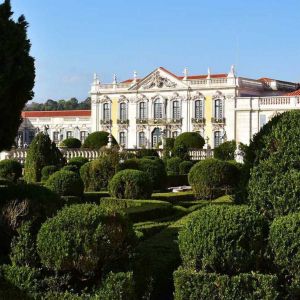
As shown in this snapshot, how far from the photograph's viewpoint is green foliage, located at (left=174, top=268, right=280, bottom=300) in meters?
6.94

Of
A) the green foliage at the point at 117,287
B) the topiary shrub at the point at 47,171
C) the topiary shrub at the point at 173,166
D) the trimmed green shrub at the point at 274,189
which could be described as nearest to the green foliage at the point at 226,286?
the green foliage at the point at 117,287

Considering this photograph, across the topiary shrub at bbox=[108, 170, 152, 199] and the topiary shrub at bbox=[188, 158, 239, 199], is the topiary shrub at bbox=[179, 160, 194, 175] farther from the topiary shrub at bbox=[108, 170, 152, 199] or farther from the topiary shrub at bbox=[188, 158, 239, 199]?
the topiary shrub at bbox=[108, 170, 152, 199]

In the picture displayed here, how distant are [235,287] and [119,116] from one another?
53116mm

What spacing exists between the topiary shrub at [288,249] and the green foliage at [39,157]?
17.1 meters

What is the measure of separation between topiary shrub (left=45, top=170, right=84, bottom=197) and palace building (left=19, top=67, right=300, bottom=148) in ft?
105

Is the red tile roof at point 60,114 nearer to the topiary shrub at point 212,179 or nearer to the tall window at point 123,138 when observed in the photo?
the tall window at point 123,138

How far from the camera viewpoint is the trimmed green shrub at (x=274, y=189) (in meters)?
7.90

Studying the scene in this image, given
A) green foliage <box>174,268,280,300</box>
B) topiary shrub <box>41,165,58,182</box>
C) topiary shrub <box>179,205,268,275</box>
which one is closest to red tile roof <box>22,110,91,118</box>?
topiary shrub <box>41,165,58,182</box>

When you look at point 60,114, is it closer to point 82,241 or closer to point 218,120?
point 218,120

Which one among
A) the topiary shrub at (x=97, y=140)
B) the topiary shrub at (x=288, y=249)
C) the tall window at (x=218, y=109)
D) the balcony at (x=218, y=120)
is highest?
the tall window at (x=218, y=109)

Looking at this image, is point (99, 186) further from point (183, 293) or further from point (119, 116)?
point (119, 116)

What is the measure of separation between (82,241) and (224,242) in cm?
155

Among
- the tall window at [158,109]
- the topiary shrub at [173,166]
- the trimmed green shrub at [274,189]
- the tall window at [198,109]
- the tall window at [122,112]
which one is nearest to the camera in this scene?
the trimmed green shrub at [274,189]

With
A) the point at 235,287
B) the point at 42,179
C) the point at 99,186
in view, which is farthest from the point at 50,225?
the point at 42,179
